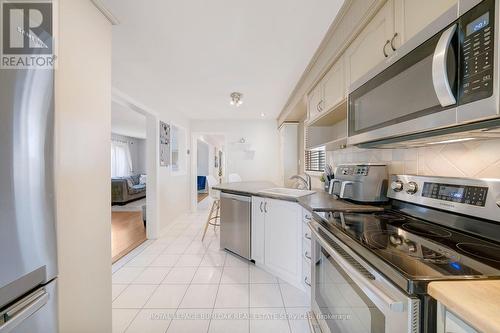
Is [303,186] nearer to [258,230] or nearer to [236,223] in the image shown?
[258,230]

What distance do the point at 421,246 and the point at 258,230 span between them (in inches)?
65.5

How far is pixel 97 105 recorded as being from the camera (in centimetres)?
118

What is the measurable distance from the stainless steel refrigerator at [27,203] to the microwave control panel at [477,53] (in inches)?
57.7

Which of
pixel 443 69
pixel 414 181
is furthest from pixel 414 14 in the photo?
pixel 414 181

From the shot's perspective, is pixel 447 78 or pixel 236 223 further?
pixel 236 223

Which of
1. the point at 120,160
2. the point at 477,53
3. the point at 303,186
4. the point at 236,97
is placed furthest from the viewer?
the point at 120,160

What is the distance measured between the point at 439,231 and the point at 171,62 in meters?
2.52

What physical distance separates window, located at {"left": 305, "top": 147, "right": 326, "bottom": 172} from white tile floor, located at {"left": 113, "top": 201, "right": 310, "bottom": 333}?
1.63 meters

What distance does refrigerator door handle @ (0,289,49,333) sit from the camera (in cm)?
64

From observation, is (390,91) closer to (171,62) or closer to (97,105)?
(97,105)

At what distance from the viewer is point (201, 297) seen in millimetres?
1815

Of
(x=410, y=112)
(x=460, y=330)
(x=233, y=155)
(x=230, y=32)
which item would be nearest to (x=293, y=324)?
(x=460, y=330)

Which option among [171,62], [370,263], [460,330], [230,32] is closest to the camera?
[460,330]

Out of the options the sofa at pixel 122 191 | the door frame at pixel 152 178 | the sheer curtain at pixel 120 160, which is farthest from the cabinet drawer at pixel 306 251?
the sheer curtain at pixel 120 160
